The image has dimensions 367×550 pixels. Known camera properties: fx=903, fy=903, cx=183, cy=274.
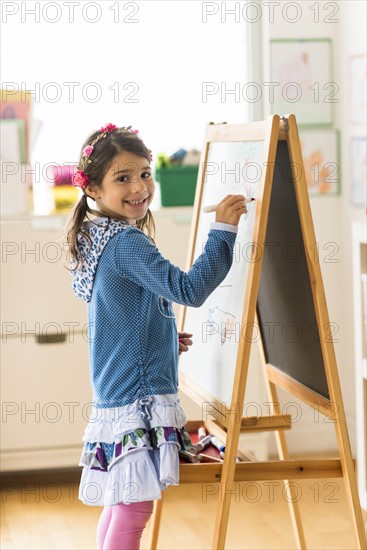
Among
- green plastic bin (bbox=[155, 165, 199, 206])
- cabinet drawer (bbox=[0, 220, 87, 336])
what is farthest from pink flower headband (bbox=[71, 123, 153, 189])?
green plastic bin (bbox=[155, 165, 199, 206])

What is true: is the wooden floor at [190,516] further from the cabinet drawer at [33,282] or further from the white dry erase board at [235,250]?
the white dry erase board at [235,250]

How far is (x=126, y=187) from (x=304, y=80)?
166 centimetres

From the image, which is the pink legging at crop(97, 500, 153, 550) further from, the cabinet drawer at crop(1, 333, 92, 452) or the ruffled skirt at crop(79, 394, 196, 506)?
the cabinet drawer at crop(1, 333, 92, 452)

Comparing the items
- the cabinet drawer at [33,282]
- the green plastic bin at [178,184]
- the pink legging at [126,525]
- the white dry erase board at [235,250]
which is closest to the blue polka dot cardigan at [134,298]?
the white dry erase board at [235,250]

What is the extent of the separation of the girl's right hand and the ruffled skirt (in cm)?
38

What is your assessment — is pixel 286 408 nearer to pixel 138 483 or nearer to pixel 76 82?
pixel 76 82

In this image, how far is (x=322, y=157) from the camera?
3.41 meters

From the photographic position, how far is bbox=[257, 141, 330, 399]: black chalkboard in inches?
75.2

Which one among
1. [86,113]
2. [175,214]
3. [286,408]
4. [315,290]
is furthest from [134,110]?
[315,290]

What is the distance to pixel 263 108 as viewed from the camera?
3.36 m

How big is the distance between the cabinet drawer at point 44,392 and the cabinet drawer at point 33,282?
8cm

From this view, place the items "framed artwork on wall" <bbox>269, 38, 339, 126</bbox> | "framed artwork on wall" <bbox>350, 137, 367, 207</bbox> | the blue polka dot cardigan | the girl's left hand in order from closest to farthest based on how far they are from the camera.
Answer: the blue polka dot cardigan, the girl's left hand, "framed artwork on wall" <bbox>350, 137, 367, 207</bbox>, "framed artwork on wall" <bbox>269, 38, 339, 126</bbox>

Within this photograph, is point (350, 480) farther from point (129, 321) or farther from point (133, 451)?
point (129, 321)

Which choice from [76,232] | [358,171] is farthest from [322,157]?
[76,232]
